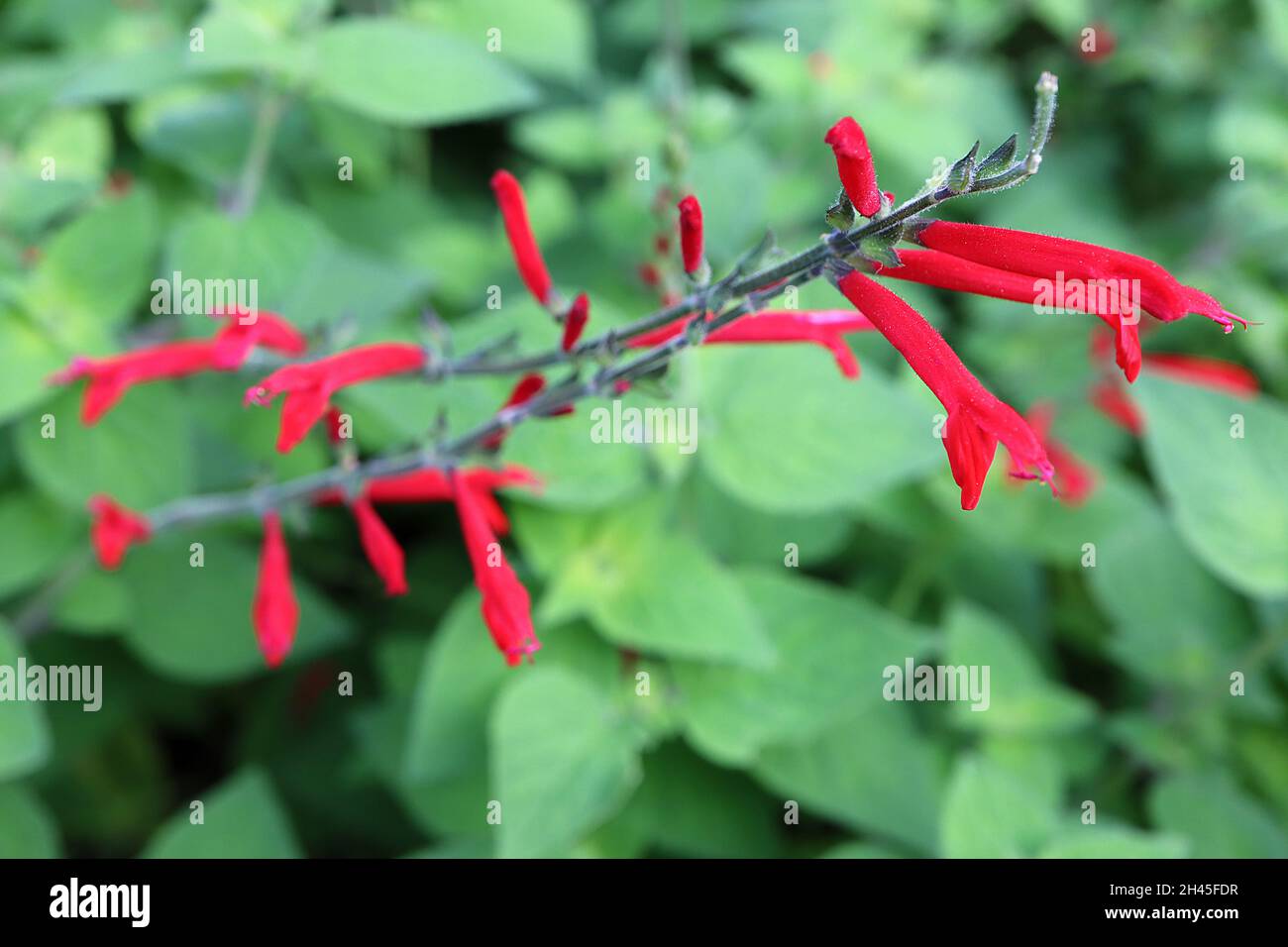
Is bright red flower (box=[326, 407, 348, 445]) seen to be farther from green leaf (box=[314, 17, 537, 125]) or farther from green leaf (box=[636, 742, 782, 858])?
green leaf (box=[636, 742, 782, 858])

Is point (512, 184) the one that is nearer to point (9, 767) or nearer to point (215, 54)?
point (215, 54)

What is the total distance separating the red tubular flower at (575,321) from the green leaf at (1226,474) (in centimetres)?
143

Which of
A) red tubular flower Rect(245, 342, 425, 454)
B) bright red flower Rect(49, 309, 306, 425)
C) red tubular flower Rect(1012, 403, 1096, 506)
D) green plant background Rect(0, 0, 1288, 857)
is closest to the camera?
red tubular flower Rect(245, 342, 425, 454)

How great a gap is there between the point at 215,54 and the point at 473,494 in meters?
1.26

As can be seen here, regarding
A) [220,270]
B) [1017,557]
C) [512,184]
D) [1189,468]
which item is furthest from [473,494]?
[1017,557]

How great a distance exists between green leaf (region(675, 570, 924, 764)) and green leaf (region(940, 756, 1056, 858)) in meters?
0.25

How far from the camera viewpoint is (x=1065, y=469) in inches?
108

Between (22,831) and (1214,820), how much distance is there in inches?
100

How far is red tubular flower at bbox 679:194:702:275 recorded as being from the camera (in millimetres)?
1150

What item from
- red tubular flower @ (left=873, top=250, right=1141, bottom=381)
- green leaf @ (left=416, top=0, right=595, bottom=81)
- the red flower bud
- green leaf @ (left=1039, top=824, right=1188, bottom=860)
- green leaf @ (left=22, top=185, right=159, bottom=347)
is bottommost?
green leaf @ (left=1039, top=824, right=1188, bottom=860)

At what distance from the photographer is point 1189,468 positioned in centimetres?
225

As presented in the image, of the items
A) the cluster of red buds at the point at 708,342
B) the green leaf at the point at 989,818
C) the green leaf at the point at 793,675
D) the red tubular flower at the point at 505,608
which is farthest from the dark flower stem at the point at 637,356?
the green leaf at the point at 989,818

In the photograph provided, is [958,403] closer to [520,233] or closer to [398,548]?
[520,233]

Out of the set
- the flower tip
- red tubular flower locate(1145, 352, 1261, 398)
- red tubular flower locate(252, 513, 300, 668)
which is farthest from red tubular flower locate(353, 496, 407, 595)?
red tubular flower locate(1145, 352, 1261, 398)
